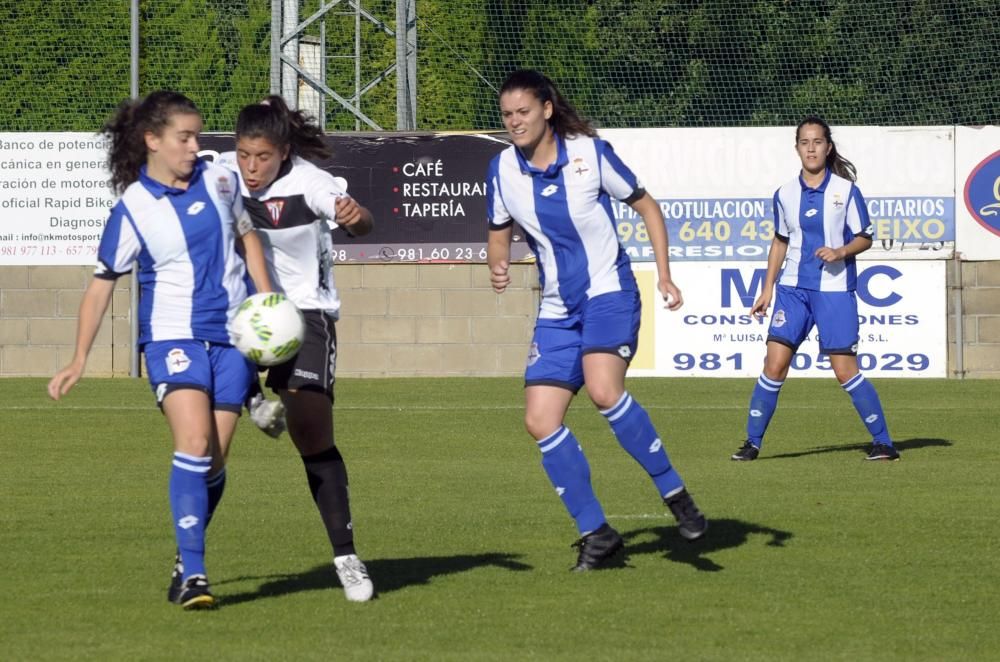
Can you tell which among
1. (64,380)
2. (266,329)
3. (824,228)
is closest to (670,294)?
(266,329)

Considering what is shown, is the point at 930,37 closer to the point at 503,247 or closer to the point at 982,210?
the point at 982,210

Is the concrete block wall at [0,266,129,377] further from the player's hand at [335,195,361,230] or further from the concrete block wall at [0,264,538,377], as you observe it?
the player's hand at [335,195,361,230]

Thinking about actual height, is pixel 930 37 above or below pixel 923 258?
above

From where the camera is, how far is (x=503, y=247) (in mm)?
7312

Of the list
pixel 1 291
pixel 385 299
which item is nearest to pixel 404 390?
pixel 385 299

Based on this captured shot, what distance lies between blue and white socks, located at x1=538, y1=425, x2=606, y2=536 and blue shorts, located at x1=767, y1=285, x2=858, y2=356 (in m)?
4.49

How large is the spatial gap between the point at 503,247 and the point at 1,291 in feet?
45.5

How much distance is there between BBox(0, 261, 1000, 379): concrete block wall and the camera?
64.2ft

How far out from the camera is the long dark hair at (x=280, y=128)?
254 inches

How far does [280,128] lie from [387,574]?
1859mm

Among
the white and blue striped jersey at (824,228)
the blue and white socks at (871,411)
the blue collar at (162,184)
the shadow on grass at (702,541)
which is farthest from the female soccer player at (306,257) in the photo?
the blue and white socks at (871,411)

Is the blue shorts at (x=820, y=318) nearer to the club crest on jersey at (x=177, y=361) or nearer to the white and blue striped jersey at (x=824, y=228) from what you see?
the white and blue striped jersey at (x=824, y=228)

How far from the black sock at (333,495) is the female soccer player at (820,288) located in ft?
17.2

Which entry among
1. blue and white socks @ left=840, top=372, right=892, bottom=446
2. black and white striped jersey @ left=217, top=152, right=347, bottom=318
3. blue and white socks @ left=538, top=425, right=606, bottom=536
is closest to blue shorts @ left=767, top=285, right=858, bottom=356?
blue and white socks @ left=840, top=372, right=892, bottom=446
